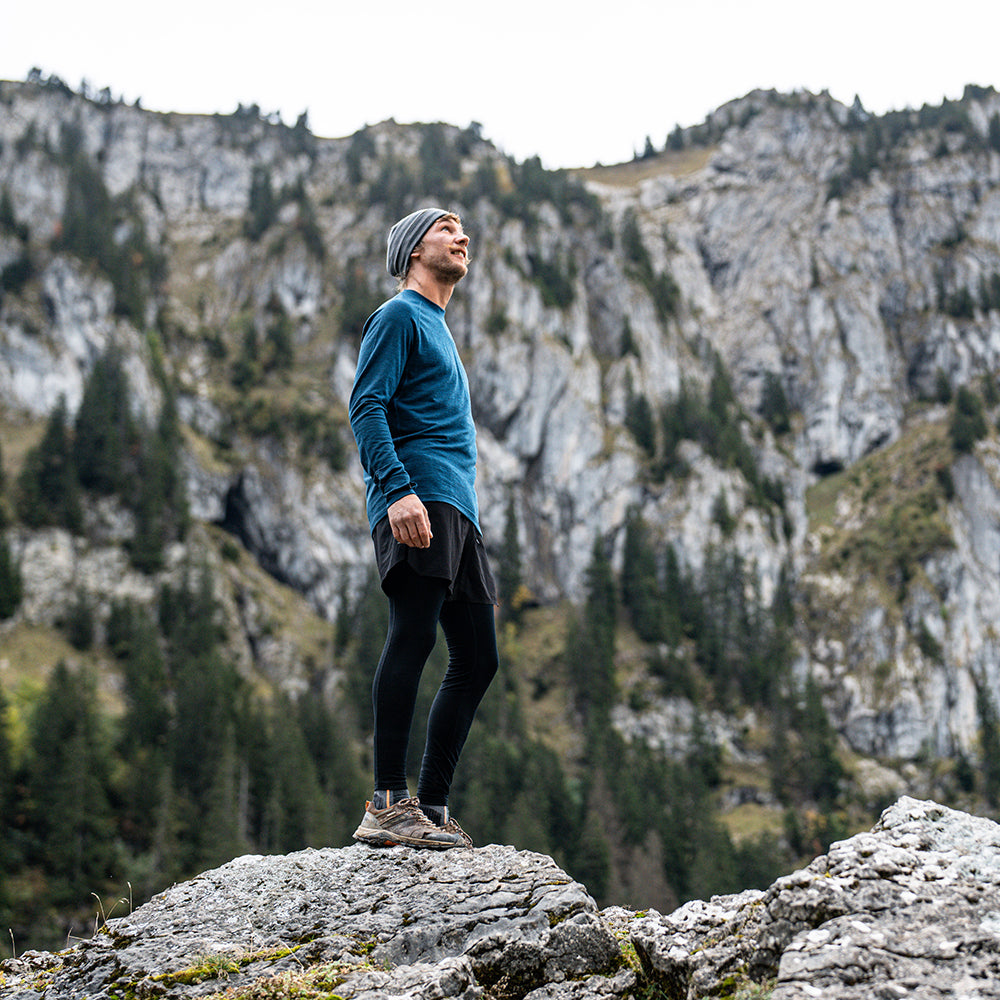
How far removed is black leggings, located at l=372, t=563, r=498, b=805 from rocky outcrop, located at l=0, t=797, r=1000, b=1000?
1.63ft

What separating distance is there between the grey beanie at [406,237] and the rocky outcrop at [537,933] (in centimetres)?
343

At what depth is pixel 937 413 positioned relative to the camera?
132 m

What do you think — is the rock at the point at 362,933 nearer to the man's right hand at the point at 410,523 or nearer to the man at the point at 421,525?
the man at the point at 421,525

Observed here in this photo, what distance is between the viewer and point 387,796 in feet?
16.6

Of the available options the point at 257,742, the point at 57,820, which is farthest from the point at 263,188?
the point at 57,820

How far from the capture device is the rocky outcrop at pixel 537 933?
2.98 m

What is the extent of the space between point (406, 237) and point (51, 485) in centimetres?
8014

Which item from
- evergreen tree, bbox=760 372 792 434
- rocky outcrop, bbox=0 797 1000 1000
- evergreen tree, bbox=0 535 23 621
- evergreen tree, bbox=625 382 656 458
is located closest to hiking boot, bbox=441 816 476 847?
rocky outcrop, bbox=0 797 1000 1000

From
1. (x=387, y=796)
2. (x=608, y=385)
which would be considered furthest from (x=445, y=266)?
(x=608, y=385)

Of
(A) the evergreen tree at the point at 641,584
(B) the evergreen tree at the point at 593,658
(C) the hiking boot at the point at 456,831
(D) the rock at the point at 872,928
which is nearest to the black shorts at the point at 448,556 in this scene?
(C) the hiking boot at the point at 456,831

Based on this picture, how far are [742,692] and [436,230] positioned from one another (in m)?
96.4

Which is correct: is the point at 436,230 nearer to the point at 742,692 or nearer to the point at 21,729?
the point at 21,729

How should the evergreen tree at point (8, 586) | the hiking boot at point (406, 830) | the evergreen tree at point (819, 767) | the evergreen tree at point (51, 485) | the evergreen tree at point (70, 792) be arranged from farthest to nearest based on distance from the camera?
the evergreen tree at point (819, 767)
the evergreen tree at point (51, 485)
the evergreen tree at point (8, 586)
the evergreen tree at point (70, 792)
the hiking boot at point (406, 830)

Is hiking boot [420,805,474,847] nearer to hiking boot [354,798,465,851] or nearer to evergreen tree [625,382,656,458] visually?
hiking boot [354,798,465,851]
